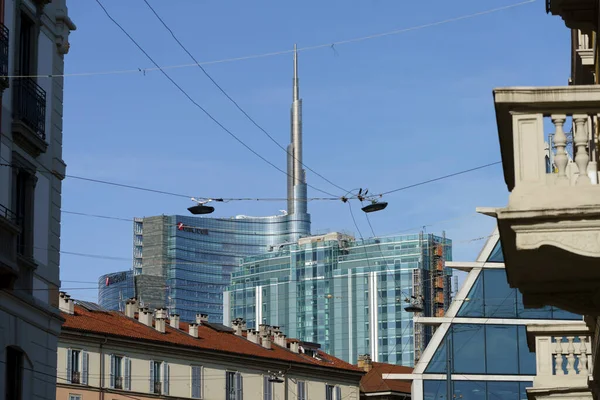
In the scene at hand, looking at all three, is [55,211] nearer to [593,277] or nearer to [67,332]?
[593,277]

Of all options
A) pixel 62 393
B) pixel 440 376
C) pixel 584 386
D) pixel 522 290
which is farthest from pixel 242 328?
pixel 522 290

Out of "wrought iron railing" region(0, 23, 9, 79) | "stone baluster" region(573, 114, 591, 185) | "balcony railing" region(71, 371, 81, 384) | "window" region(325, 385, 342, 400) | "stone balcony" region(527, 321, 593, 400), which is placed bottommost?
"stone balcony" region(527, 321, 593, 400)

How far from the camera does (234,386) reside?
8056 centimetres

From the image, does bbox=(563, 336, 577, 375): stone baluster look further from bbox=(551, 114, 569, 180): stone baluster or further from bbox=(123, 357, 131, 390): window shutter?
bbox=(123, 357, 131, 390): window shutter

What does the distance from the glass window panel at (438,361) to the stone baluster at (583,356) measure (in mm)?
29967

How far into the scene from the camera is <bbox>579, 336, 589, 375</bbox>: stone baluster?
69.1 feet

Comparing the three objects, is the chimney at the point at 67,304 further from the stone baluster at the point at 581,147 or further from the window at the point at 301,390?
the stone baluster at the point at 581,147

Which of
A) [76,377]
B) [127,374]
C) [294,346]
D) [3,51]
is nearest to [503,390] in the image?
[76,377]

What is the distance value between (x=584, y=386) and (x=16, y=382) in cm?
1009

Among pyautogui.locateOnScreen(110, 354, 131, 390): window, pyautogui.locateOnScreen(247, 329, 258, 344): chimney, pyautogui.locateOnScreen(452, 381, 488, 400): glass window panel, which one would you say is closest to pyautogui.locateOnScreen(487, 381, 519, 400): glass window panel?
pyautogui.locateOnScreen(452, 381, 488, 400): glass window panel

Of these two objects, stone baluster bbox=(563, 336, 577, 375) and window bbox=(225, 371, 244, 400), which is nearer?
stone baluster bbox=(563, 336, 577, 375)

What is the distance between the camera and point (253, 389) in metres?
81.8

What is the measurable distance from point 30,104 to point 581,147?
1654 centimetres

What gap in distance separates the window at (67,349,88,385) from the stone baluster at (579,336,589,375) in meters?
49.7
